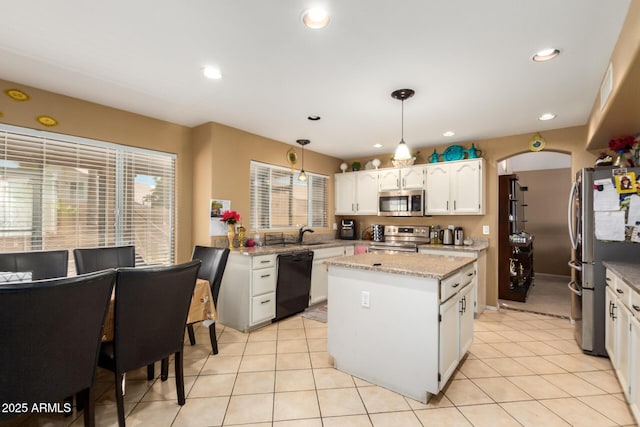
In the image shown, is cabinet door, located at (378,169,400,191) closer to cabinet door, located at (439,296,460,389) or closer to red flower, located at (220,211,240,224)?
red flower, located at (220,211,240,224)

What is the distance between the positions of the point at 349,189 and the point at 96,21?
13.8 ft

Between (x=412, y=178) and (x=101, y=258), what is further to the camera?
(x=412, y=178)

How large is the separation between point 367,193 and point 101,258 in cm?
388

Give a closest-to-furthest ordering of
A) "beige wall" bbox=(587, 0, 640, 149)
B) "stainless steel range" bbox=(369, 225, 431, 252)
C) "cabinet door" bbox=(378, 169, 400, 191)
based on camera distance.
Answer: "beige wall" bbox=(587, 0, 640, 149) → "stainless steel range" bbox=(369, 225, 431, 252) → "cabinet door" bbox=(378, 169, 400, 191)

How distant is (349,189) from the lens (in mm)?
5500

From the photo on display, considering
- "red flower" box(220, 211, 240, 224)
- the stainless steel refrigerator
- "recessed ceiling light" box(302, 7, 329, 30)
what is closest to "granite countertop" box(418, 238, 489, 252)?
the stainless steel refrigerator

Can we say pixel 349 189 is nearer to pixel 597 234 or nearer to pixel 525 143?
pixel 525 143

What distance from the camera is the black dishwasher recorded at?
366 centimetres

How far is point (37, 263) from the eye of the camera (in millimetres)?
2441

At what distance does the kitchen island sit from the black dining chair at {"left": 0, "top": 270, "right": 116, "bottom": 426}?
162 cm

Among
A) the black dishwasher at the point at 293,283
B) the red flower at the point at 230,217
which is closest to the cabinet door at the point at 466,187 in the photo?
the black dishwasher at the point at 293,283

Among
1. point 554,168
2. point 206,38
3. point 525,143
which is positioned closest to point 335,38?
point 206,38

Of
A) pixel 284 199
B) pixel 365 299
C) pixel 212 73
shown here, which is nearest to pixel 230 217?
pixel 284 199

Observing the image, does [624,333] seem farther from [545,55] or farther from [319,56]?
[319,56]
